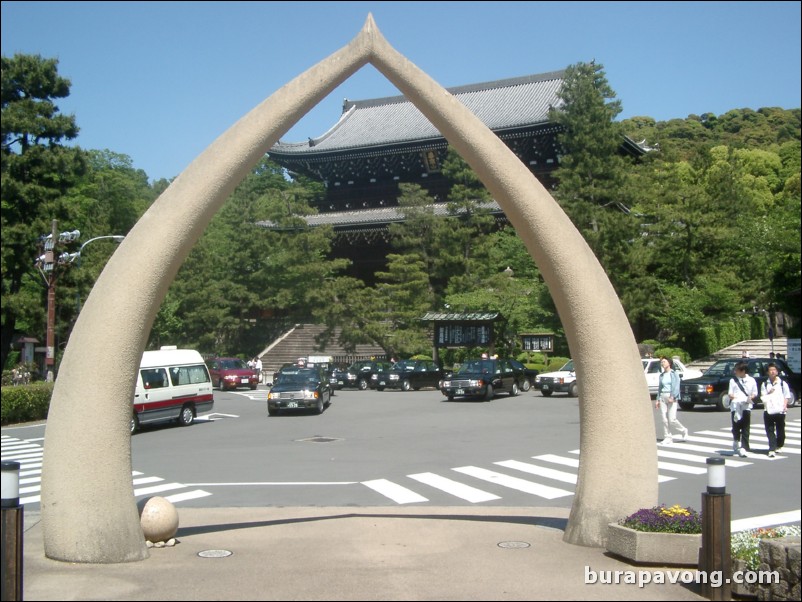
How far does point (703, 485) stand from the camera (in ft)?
42.4

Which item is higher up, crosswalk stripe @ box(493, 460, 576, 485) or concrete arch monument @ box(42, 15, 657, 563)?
concrete arch monument @ box(42, 15, 657, 563)

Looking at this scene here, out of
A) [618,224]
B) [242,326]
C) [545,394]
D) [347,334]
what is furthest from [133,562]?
[242,326]

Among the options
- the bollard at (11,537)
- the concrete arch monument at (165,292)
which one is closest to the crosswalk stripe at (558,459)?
the concrete arch monument at (165,292)

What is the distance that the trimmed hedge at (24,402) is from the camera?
24.2 metres

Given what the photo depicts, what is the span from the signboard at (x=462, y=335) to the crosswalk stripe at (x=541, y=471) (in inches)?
929

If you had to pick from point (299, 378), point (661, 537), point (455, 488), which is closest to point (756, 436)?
point (455, 488)

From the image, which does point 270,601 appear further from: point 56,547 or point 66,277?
point 66,277

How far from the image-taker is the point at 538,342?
40.5 m

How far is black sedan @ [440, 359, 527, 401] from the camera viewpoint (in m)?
30.3

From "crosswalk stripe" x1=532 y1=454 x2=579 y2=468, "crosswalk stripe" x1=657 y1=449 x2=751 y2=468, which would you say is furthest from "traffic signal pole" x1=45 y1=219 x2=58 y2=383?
"crosswalk stripe" x1=657 y1=449 x2=751 y2=468

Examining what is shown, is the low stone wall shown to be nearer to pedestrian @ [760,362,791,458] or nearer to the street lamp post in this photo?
pedestrian @ [760,362,791,458]

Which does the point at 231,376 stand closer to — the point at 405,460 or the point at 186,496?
the point at 405,460

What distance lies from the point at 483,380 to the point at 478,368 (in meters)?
1.49

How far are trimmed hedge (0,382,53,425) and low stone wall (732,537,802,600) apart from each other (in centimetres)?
2319
